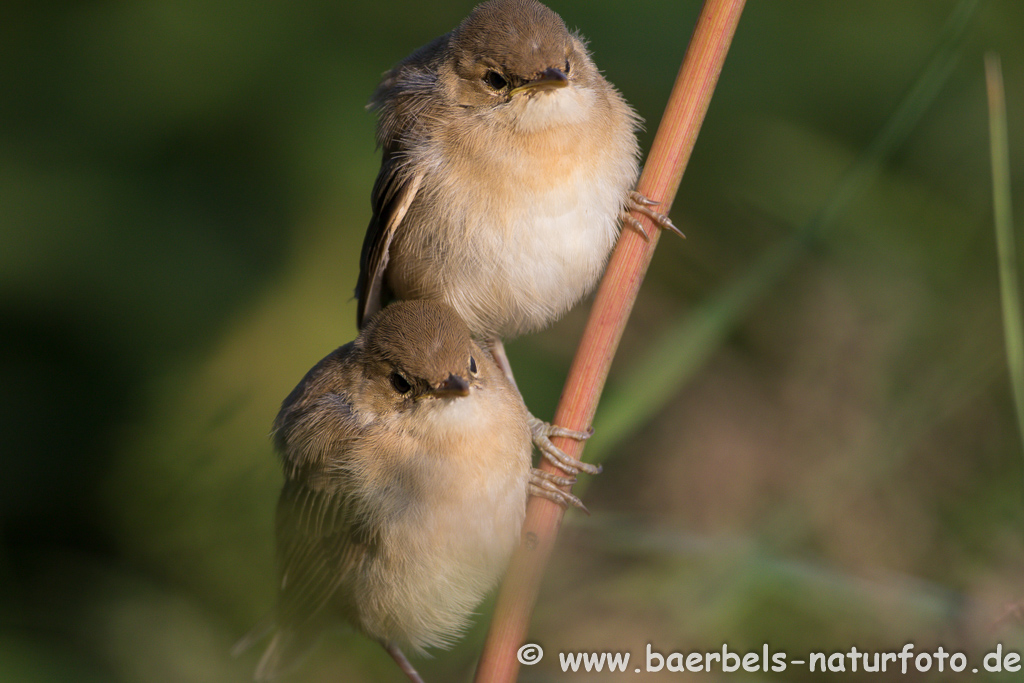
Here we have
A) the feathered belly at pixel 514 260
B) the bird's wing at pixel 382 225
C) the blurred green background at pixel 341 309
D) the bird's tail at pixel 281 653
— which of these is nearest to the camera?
the feathered belly at pixel 514 260

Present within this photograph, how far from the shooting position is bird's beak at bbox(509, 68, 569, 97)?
1824 millimetres

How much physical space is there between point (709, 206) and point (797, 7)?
0.92 metres

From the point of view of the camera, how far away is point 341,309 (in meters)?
3.20

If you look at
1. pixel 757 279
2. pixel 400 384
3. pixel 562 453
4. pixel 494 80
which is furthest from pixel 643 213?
pixel 400 384

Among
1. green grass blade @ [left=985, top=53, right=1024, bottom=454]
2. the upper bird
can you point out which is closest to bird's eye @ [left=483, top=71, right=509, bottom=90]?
the upper bird

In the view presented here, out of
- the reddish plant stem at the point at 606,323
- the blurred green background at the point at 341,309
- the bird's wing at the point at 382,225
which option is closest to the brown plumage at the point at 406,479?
the reddish plant stem at the point at 606,323

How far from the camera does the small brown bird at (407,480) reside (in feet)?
6.09

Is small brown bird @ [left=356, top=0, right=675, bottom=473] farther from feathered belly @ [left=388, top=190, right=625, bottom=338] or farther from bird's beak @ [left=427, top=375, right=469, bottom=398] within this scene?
bird's beak @ [left=427, top=375, right=469, bottom=398]

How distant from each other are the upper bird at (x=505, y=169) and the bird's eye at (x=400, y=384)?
1.16 feet

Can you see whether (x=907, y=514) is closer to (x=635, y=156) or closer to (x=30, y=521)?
(x=635, y=156)

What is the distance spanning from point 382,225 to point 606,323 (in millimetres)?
882

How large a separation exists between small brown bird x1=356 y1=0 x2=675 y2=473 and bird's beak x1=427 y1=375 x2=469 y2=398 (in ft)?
0.71

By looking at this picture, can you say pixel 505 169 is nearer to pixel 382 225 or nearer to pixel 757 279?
pixel 382 225

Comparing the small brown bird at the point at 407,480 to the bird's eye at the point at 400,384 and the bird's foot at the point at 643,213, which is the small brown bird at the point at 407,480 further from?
the bird's foot at the point at 643,213
